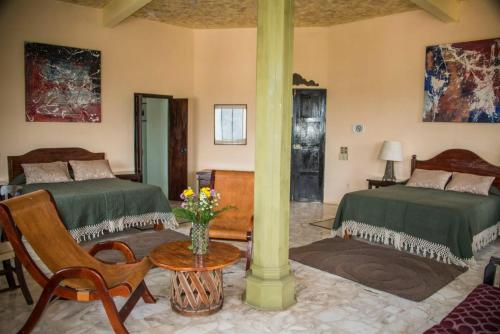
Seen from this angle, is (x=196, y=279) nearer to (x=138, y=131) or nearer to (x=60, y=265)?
(x=60, y=265)

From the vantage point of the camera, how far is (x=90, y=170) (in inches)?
243

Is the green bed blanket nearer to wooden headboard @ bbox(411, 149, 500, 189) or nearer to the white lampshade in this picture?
the white lampshade

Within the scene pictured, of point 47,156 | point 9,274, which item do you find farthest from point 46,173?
point 9,274

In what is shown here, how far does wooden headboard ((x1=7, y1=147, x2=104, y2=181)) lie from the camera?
588 cm

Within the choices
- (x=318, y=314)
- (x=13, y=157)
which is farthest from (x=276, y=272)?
(x=13, y=157)

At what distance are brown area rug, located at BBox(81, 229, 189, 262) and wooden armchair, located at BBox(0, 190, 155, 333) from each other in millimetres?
1440

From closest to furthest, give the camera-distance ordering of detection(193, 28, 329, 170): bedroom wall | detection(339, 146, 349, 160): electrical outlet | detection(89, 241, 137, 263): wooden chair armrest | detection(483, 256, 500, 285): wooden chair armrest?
detection(483, 256, 500, 285): wooden chair armrest → detection(89, 241, 137, 263): wooden chair armrest → detection(339, 146, 349, 160): electrical outlet → detection(193, 28, 329, 170): bedroom wall

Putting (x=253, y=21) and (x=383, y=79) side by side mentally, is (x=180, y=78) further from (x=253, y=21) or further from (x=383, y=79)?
(x=383, y=79)

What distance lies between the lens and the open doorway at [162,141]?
285 inches

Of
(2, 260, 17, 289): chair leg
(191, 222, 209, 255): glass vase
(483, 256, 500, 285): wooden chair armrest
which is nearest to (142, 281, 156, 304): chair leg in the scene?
(191, 222, 209, 255): glass vase

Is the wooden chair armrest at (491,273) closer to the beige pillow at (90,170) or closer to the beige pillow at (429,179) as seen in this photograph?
the beige pillow at (429,179)

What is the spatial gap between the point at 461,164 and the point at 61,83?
19.7 feet

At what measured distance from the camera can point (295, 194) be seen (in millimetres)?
8070

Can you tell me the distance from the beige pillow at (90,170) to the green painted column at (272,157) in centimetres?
361
